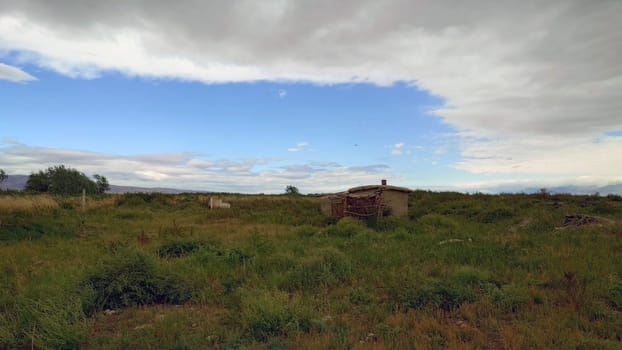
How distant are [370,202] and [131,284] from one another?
12.2m

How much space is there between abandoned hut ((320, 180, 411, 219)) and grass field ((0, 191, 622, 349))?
5.80 metres

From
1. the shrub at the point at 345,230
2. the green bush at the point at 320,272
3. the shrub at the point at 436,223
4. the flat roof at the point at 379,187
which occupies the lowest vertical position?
the green bush at the point at 320,272

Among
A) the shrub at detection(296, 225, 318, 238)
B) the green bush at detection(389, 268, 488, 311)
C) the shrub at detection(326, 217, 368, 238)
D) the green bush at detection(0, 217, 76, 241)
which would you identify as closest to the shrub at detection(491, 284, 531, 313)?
the green bush at detection(389, 268, 488, 311)

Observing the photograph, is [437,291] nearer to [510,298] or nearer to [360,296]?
[510,298]

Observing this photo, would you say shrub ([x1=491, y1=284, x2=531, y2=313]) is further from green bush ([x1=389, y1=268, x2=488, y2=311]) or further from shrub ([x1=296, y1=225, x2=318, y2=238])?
shrub ([x1=296, y1=225, x2=318, y2=238])

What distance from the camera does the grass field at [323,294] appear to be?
166 inches

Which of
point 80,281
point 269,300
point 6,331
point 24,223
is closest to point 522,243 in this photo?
point 269,300

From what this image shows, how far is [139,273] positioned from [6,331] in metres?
1.88

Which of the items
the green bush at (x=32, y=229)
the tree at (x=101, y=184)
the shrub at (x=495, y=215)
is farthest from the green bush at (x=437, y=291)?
the tree at (x=101, y=184)

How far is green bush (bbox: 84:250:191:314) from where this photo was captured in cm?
566

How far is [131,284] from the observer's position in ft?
19.1

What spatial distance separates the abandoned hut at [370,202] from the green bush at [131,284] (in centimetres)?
1106

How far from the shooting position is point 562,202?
18078 mm

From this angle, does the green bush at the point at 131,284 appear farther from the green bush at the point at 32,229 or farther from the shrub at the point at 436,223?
the shrub at the point at 436,223
